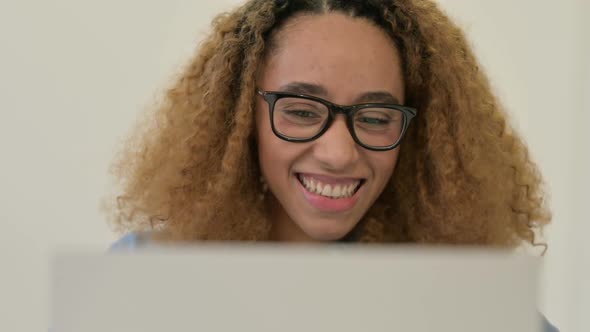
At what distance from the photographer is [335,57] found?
95 cm

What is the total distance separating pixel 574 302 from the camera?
2045 millimetres

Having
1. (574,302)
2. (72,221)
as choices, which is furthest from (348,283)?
(574,302)

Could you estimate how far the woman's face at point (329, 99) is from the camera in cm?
94

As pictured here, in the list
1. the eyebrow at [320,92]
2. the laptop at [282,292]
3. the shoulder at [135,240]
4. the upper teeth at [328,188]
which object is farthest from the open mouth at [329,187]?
the laptop at [282,292]

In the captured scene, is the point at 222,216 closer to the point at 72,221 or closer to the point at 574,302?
the point at 72,221

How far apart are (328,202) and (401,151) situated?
0.23m

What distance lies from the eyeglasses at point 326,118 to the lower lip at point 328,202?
8 cm

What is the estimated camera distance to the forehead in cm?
94

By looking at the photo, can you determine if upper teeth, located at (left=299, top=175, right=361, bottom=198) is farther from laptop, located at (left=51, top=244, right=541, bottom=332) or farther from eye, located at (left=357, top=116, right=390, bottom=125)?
laptop, located at (left=51, top=244, right=541, bottom=332)

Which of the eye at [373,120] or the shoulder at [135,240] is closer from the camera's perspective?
the eye at [373,120]

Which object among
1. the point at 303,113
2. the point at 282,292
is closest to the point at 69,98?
the point at 303,113

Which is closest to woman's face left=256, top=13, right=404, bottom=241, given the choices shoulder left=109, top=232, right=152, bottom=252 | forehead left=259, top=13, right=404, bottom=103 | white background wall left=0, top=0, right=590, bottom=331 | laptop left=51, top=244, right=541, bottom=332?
forehead left=259, top=13, right=404, bottom=103

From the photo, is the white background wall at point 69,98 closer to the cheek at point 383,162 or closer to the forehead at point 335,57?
the forehead at point 335,57

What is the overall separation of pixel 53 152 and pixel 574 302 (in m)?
1.69
